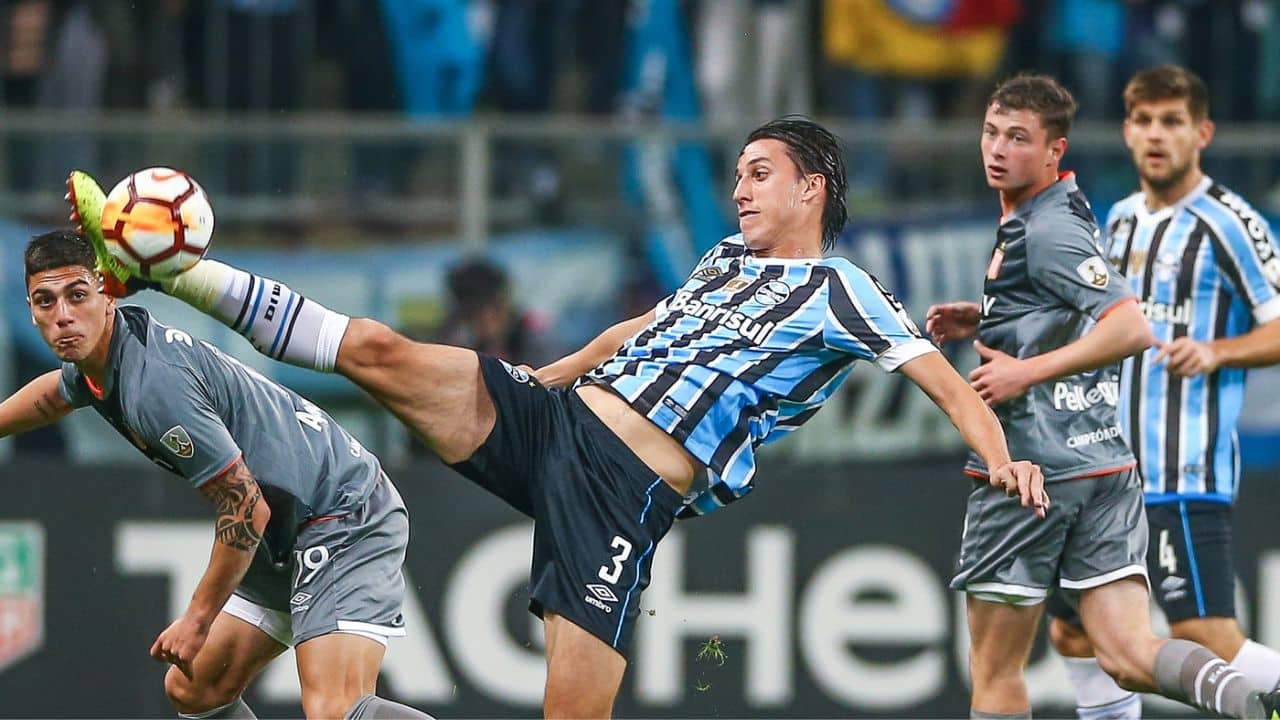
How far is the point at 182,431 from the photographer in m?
5.36

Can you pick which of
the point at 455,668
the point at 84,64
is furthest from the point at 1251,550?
the point at 84,64

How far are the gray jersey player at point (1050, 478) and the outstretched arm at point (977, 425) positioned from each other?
641 millimetres

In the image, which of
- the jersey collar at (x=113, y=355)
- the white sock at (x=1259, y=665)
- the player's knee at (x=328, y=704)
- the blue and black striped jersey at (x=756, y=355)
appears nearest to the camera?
the blue and black striped jersey at (x=756, y=355)

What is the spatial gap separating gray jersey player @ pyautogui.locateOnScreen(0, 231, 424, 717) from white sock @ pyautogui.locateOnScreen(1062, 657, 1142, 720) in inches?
101

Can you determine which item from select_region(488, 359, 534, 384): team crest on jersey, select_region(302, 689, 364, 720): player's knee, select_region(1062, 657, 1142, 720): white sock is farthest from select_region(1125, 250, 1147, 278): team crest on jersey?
select_region(302, 689, 364, 720): player's knee

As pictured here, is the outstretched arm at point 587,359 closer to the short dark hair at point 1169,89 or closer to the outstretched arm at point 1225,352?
the outstretched arm at point 1225,352

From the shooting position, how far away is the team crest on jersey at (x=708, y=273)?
563cm

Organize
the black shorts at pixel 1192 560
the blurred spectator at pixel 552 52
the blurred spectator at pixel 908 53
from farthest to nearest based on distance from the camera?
the blurred spectator at pixel 552 52, the blurred spectator at pixel 908 53, the black shorts at pixel 1192 560

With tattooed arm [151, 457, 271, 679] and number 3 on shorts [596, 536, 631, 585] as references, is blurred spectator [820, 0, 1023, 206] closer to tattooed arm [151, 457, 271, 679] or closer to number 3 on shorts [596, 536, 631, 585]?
number 3 on shorts [596, 536, 631, 585]

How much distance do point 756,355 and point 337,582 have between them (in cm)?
149

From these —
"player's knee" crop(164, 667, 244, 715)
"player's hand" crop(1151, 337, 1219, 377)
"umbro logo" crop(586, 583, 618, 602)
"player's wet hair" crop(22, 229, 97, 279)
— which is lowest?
"player's knee" crop(164, 667, 244, 715)

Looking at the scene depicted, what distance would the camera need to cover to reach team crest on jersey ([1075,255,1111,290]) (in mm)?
5756

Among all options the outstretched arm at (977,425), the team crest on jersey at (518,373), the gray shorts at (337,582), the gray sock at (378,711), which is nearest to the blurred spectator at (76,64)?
the gray shorts at (337,582)

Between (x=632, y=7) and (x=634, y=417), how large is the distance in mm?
6240
